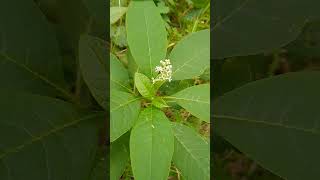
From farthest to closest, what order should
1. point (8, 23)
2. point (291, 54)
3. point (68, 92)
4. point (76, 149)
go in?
1. point (291, 54)
2. point (68, 92)
3. point (8, 23)
4. point (76, 149)

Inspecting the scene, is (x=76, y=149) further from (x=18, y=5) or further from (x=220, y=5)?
(x=220, y=5)

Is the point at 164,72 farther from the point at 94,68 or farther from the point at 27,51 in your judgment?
the point at 27,51

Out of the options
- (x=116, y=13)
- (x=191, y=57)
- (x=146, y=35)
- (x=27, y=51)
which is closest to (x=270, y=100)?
(x=191, y=57)

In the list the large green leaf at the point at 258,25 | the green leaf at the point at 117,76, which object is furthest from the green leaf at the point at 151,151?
the large green leaf at the point at 258,25

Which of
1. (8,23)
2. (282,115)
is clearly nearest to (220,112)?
(282,115)

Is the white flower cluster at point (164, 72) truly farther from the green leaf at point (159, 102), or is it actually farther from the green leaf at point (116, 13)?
the green leaf at point (116, 13)
